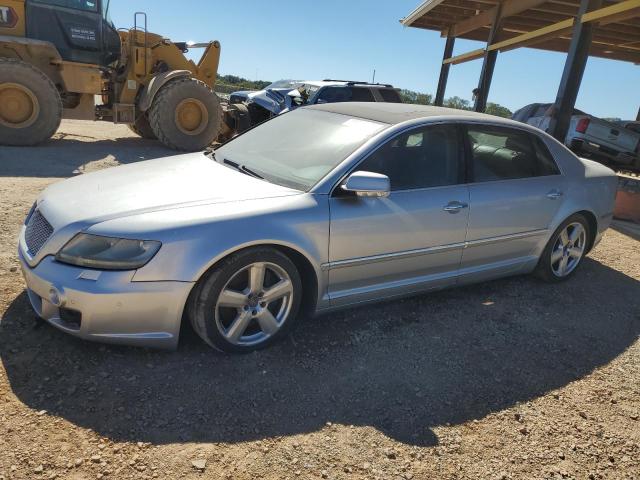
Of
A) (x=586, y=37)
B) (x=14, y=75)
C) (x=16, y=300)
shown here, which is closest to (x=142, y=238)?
(x=16, y=300)

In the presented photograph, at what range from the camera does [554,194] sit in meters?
4.29

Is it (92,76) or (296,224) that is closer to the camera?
(296,224)

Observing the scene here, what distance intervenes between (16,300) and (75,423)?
1316 mm

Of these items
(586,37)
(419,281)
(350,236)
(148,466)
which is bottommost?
(148,466)

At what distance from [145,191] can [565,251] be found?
147 inches

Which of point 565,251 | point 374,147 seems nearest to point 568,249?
point 565,251

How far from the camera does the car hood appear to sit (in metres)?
2.74

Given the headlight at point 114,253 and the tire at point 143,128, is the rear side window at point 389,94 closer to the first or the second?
the tire at point 143,128

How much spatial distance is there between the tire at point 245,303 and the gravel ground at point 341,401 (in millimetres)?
118

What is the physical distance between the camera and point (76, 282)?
8.30 feet

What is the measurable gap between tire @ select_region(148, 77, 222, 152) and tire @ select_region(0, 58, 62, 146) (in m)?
1.79

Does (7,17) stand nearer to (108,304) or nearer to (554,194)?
(108,304)

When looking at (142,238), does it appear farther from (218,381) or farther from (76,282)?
(218,381)

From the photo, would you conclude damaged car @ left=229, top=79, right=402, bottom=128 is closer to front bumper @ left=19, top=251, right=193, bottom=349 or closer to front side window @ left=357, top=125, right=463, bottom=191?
front side window @ left=357, top=125, right=463, bottom=191
